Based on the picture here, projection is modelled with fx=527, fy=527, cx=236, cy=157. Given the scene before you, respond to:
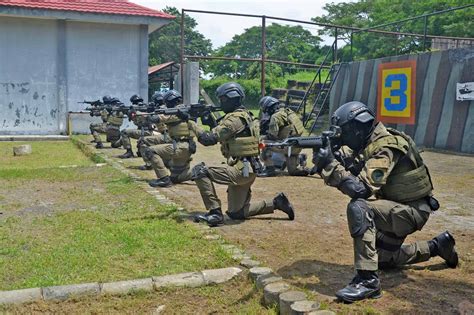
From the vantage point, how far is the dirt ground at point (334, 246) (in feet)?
13.0

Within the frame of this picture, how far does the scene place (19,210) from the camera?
7.19 m

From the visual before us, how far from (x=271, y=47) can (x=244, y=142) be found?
151 feet

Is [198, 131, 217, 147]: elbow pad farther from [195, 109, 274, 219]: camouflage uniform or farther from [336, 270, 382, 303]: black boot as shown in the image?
[336, 270, 382, 303]: black boot

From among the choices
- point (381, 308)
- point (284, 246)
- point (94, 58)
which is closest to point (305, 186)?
point (284, 246)

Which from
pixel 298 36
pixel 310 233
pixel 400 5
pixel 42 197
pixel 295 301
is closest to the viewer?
pixel 295 301

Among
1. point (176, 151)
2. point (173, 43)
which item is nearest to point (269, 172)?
point (176, 151)

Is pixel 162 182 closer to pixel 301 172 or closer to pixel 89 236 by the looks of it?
pixel 301 172

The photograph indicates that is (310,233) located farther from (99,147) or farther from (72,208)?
(99,147)

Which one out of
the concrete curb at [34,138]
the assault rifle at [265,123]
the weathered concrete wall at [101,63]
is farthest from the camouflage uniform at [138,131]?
the weathered concrete wall at [101,63]

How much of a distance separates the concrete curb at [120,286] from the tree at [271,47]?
32.1 meters

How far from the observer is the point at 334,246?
214 inches

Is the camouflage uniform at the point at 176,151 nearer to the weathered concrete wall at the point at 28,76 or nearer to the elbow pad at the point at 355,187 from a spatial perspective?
the elbow pad at the point at 355,187

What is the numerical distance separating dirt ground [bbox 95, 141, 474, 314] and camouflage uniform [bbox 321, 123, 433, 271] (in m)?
0.30

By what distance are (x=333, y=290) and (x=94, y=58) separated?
17196mm
